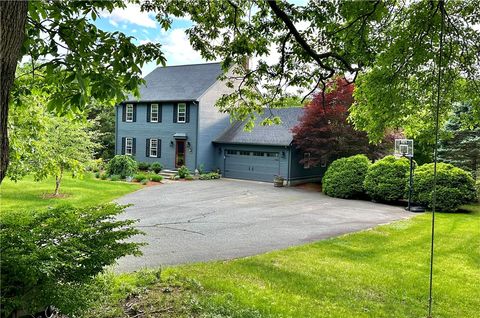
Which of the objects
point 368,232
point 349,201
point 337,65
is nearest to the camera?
point 337,65

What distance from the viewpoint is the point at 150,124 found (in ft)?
91.7

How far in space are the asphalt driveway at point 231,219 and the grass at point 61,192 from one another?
3.65 ft

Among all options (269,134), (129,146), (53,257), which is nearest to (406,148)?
(269,134)

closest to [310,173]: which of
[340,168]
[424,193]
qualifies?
[340,168]

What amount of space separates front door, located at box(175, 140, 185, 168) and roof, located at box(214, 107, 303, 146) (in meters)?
2.30

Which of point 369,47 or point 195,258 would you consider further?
Answer: point 195,258

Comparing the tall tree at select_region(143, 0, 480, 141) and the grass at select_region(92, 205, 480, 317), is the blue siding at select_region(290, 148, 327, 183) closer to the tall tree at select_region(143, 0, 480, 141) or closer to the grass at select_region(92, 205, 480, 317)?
the grass at select_region(92, 205, 480, 317)

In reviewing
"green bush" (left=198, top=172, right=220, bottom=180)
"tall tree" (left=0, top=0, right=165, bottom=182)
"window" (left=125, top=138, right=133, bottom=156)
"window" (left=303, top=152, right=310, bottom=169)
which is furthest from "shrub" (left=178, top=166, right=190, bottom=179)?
"tall tree" (left=0, top=0, right=165, bottom=182)

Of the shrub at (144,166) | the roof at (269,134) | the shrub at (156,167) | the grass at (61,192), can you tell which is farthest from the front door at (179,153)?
the grass at (61,192)

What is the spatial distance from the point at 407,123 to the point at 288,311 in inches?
196

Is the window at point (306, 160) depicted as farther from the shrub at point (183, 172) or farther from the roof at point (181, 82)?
the roof at point (181, 82)

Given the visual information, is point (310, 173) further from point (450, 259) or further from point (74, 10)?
point (74, 10)

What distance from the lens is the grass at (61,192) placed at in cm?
1350

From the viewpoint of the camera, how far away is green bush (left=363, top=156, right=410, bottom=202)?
17328mm
